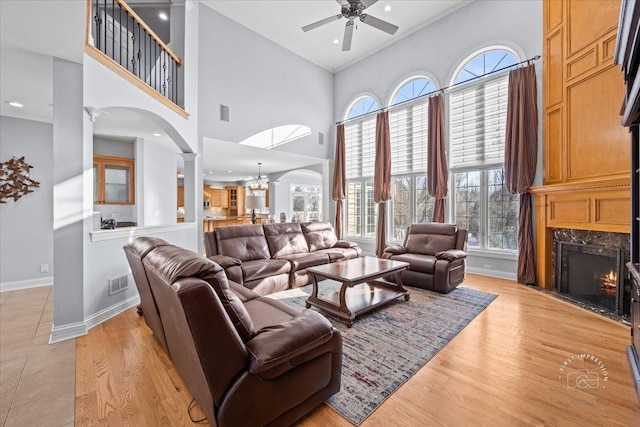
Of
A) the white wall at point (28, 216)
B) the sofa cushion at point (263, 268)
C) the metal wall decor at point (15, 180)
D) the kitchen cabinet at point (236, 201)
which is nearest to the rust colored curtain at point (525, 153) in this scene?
the sofa cushion at point (263, 268)

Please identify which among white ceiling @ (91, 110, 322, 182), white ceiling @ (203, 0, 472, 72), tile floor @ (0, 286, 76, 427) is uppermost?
white ceiling @ (203, 0, 472, 72)

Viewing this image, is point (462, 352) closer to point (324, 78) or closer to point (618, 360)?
point (618, 360)

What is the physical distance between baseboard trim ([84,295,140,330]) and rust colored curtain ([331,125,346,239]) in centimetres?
493

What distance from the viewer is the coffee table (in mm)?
2885

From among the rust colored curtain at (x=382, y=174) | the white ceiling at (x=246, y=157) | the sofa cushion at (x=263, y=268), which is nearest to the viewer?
the sofa cushion at (x=263, y=268)

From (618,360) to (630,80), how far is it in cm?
213

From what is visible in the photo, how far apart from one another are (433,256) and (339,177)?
366 cm

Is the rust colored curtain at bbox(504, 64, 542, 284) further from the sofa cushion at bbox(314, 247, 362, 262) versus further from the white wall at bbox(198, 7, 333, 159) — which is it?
the white wall at bbox(198, 7, 333, 159)

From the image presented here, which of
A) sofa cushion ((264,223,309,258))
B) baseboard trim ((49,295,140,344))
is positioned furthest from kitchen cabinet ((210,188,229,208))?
baseboard trim ((49,295,140,344))

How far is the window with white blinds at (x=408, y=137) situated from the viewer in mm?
5836

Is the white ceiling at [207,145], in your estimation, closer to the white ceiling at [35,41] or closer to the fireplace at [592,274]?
the white ceiling at [35,41]

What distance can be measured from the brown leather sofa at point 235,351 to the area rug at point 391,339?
0.94 feet

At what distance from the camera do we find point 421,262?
3955 millimetres

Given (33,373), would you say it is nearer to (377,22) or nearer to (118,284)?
(118,284)
